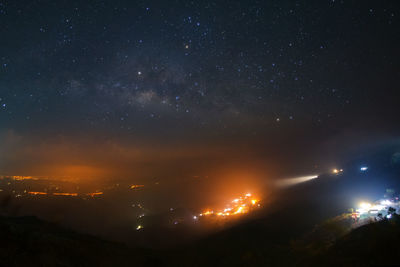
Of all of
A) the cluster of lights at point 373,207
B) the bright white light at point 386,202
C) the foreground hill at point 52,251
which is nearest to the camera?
the foreground hill at point 52,251

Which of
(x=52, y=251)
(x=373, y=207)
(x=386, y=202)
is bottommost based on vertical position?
(x=52, y=251)

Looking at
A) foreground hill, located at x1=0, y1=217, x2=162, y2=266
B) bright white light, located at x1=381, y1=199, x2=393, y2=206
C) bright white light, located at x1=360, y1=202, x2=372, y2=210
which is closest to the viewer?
foreground hill, located at x1=0, y1=217, x2=162, y2=266

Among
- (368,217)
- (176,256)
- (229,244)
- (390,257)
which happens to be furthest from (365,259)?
(176,256)

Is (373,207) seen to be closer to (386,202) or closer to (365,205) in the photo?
(365,205)

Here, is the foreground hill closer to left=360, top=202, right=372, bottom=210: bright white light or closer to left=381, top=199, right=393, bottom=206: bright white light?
left=360, top=202, right=372, bottom=210: bright white light

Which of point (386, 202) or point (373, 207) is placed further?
point (386, 202)

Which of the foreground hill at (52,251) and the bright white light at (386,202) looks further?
the bright white light at (386,202)

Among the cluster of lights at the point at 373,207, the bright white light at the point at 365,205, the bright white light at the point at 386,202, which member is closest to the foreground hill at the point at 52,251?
the cluster of lights at the point at 373,207

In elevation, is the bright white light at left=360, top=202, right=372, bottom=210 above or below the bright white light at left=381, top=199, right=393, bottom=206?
below

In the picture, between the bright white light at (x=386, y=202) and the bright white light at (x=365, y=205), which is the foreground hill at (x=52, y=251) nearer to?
the bright white light at (x=365, y=205)

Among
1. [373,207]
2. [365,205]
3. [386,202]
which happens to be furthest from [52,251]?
[386,202]

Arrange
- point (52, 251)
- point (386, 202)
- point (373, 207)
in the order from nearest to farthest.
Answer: point (52, 251)
point (373, 207)
point (386, 202)

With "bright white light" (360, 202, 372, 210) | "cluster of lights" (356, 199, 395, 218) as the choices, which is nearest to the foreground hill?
"cluster of lights" (356, 199, 395, 218)

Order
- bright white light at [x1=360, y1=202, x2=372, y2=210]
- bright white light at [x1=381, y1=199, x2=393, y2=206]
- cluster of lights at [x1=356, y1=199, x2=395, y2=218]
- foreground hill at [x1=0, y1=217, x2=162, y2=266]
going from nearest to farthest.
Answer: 1. foreground hill at [x1=0, y1=217, x2=162, y2=266]
2. cluster of lights at [x1=356, y1=199, x2=395, y2=218]
3. bright white light at [x1=360, y1=202, x2=372, y2=210]
4. bright white light at [x1=381, y1=199, x2=393, y2=206]
